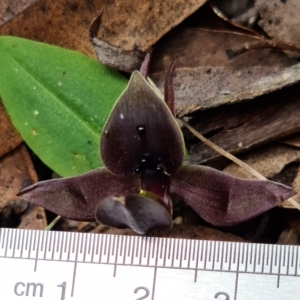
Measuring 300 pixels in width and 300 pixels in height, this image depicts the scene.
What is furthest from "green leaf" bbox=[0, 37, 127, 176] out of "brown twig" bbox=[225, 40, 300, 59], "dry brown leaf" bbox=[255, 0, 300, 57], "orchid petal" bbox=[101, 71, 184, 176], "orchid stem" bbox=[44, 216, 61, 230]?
"dry brown leaf" bbox=[255, 0, 300, 57]

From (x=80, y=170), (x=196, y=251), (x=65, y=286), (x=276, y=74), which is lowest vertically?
(x=65, y=286)

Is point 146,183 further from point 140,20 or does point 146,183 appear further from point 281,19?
point 281,19

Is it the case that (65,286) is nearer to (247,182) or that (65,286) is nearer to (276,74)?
(247,182)

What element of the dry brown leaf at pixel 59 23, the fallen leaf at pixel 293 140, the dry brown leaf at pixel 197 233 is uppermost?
the dry brown leaf at pixel 59 23

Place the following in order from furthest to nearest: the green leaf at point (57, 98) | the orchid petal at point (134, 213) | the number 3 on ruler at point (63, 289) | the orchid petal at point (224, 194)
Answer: the green leaf at point (57, 98) < the number 3 on ruler at point (63, 289) < the orchid petal at point (224, 194) < the orchid petal at point (134, 213)

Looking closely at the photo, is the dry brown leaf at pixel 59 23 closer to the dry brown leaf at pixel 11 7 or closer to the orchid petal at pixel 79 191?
the dry brown leaf at pixel 11 7

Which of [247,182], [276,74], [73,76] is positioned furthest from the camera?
[73,76]

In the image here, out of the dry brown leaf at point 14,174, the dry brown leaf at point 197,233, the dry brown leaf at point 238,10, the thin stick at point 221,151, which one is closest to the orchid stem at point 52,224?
the dry brown leaf at point 14,174

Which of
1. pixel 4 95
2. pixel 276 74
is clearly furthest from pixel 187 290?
pixel 4 95
